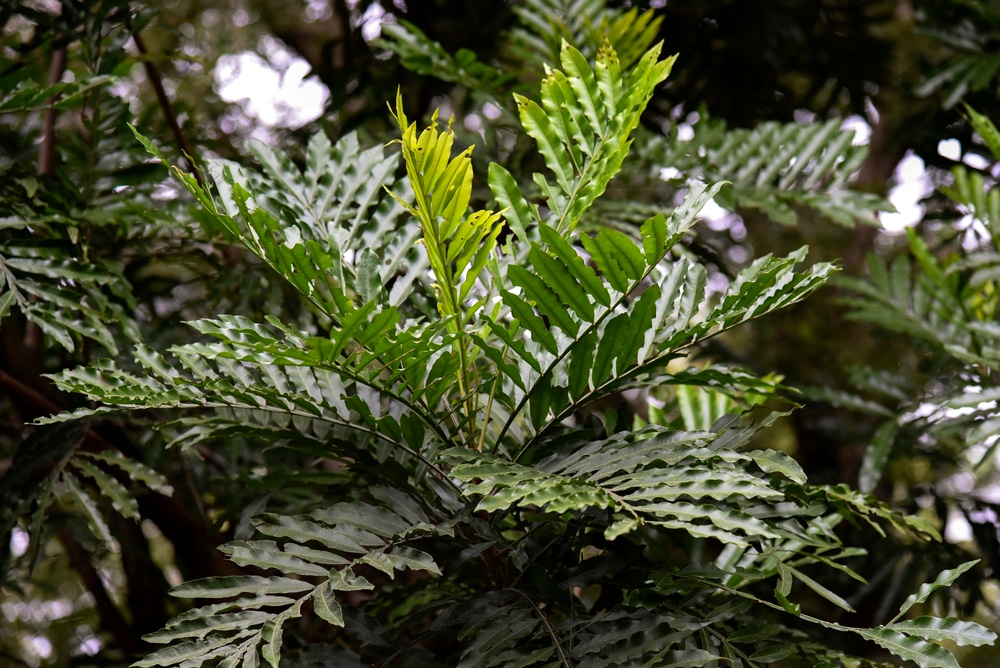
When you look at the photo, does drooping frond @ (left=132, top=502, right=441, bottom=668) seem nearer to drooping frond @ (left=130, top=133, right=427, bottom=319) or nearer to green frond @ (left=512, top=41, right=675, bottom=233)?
drooping frond @ (left=130, top=133, right=427, bottom=319)

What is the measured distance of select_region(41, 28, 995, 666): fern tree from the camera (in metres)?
0.61

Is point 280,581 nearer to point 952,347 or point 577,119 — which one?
point 577,119

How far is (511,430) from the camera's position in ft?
2.75

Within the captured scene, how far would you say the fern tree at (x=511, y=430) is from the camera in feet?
1.99

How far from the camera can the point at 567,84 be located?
74cm

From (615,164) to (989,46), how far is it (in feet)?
3.82

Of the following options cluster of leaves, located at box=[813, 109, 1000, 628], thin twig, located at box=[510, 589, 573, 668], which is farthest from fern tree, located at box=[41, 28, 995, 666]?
cluster of leaves, located at box=[813, 109, 1000, 628]

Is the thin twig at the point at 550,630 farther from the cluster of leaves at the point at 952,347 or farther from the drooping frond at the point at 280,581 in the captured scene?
the cluster of leaves at the point at 952,347

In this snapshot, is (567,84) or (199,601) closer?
(567,84)

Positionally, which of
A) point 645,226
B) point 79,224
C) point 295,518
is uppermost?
point 79,224

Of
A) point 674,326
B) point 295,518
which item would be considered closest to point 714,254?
point 674,326

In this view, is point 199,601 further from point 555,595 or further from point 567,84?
point 567,84

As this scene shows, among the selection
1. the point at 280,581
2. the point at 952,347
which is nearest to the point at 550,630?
the point at 280,581

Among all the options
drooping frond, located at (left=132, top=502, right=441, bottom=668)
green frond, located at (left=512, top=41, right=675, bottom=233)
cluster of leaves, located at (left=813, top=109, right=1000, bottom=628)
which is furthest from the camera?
cluster of leaves, located at (left=813, top=109, right=1000, bottom=628)
